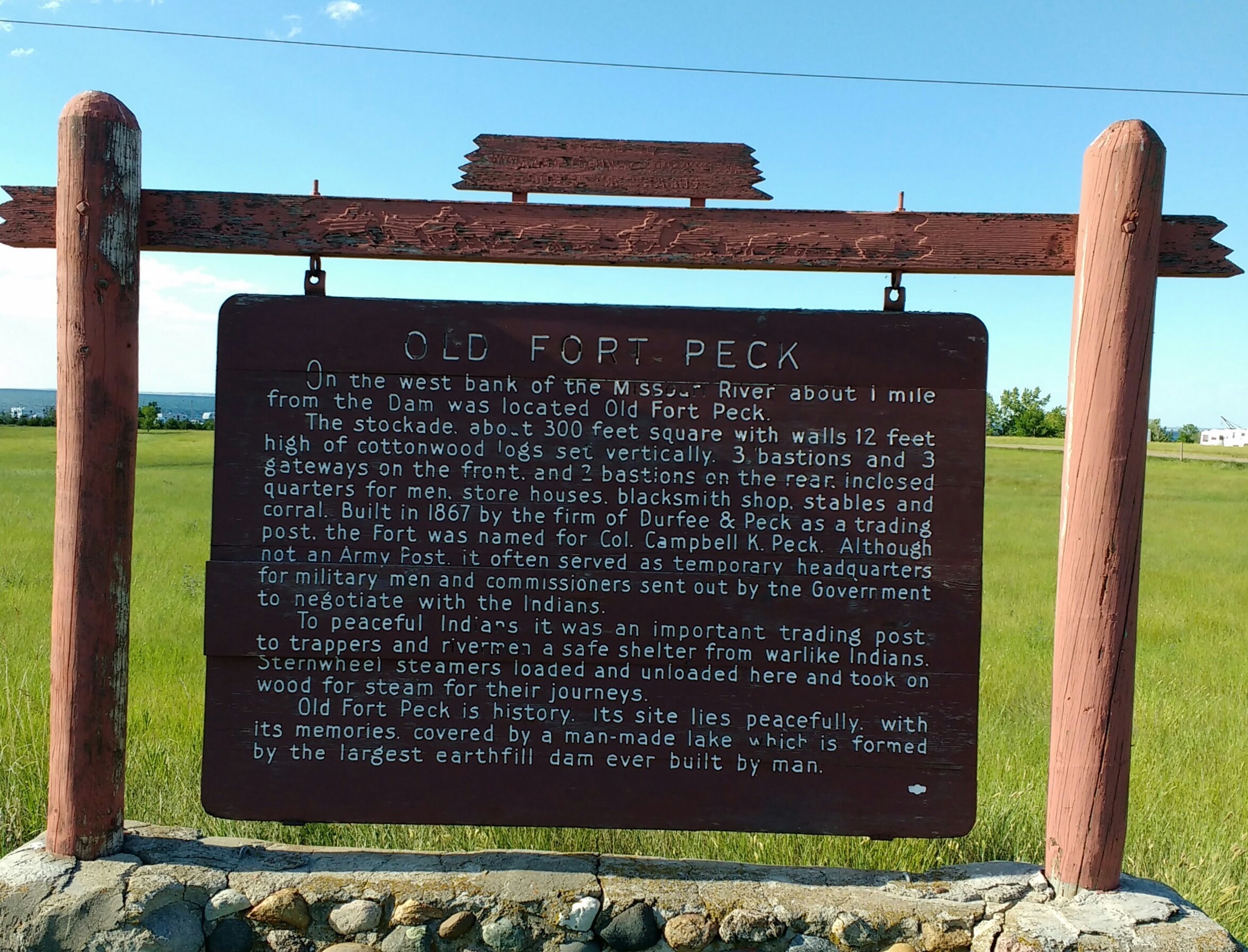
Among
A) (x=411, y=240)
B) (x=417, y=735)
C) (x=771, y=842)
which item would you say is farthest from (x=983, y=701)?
(x=411, y=240)

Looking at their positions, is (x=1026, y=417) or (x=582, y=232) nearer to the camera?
(x=582, y=232)

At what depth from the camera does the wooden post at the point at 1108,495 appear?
262cm

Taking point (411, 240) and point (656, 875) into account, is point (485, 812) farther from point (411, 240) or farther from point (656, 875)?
point (411, 240)

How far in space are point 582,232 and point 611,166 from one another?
0.78 ft

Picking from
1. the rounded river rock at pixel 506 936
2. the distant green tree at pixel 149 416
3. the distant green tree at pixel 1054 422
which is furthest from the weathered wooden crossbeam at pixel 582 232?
the distant green tree at pixel 1054 422

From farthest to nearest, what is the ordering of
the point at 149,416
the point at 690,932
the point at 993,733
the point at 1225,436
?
the point at 1225,436
the point at 149,416
the point at 993,733
the point at 690,932

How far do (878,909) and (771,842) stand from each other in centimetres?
92

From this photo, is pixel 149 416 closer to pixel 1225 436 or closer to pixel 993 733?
pixel 993 733

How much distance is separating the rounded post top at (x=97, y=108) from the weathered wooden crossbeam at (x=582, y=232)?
9.0 inches

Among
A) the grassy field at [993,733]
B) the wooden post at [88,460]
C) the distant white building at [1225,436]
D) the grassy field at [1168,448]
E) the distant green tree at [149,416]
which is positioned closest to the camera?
the wooden post at [88,460]

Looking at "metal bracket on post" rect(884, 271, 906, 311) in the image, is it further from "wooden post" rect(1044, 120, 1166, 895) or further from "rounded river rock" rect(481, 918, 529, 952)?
"rounded river rock" rect(481, 918, 529, 952)

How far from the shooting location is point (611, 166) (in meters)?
2.79

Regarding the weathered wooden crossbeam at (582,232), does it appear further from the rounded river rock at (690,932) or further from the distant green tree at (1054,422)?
the distant green tree at (1054,422)

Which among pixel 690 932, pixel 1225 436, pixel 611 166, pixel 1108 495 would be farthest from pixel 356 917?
pixel 1225 436
